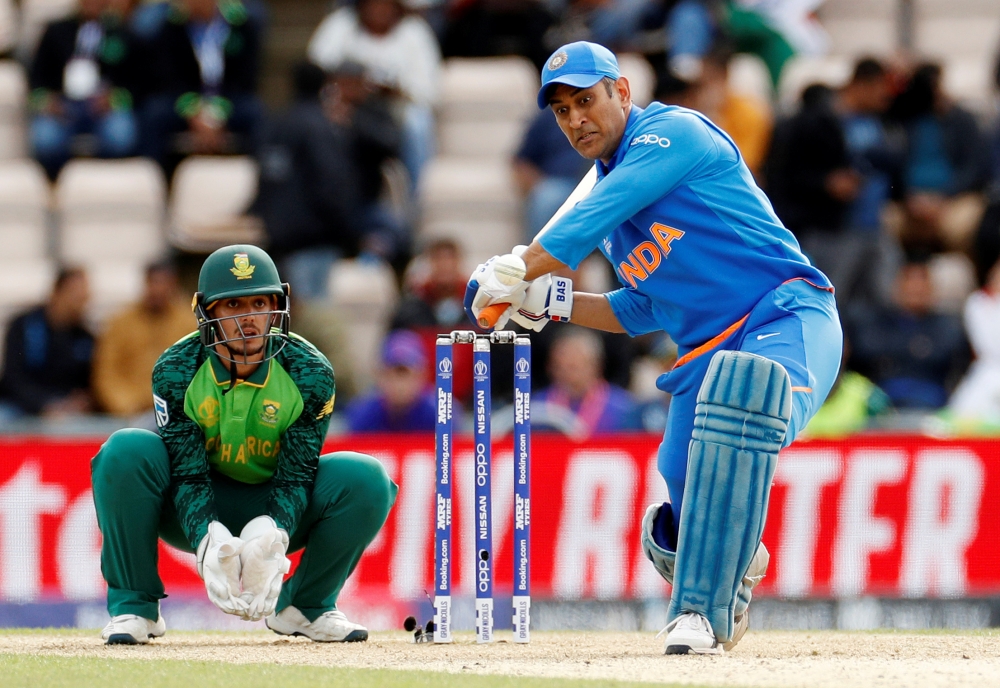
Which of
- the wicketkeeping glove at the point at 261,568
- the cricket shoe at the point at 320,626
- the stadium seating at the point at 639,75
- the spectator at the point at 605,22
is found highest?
the spectator at the point at 605,22

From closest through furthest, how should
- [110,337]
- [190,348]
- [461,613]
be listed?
[190,348] → [461,613] → [110,337]

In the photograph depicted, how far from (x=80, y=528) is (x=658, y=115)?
4.15 metres

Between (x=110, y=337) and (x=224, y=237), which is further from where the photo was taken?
(x=224, y=237)

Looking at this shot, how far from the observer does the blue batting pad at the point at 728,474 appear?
188 inches

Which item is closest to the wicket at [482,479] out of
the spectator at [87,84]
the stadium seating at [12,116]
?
the spectator at [87,84]

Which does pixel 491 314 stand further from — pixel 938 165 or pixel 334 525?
pixel 938 165

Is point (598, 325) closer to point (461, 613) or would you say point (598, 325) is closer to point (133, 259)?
point (461, 613)

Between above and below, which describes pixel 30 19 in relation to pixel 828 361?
above

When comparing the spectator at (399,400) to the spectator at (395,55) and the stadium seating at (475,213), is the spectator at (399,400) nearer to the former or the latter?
the stadium seating at (475,213)

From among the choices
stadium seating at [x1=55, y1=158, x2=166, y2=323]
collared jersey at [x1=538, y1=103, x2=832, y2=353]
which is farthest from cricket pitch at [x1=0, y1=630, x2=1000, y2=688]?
stadium seating at [x1=55, y1=158, x2=166, y2=323]

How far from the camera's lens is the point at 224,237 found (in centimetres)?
1116

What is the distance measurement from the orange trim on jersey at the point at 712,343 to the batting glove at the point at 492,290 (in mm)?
596

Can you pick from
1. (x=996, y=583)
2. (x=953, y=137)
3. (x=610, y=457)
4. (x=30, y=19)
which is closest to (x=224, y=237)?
(x=30, y=19)

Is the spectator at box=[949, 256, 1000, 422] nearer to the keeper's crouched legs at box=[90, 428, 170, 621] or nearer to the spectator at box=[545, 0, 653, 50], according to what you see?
the spectator at box=[545, 0, 653, 50]
